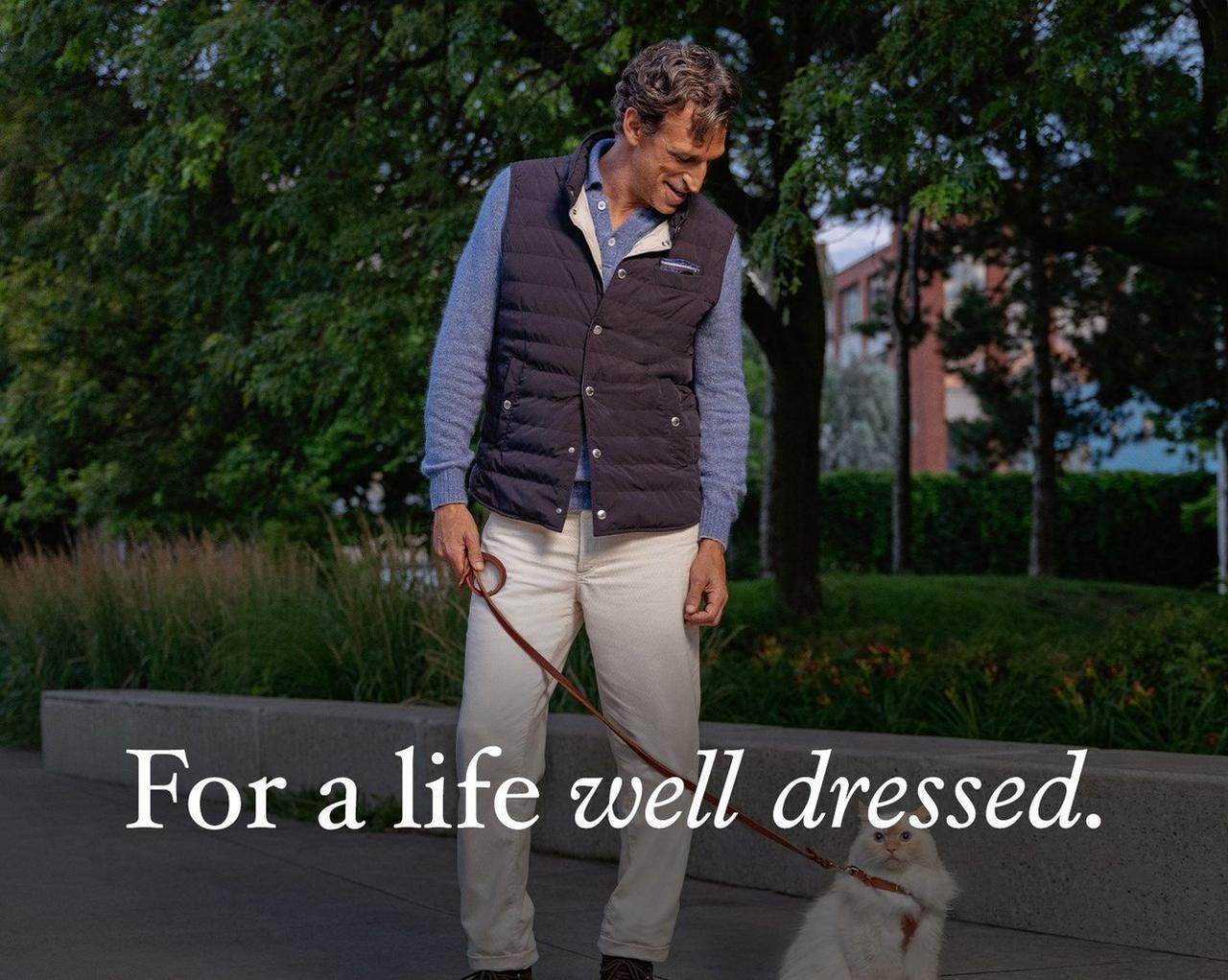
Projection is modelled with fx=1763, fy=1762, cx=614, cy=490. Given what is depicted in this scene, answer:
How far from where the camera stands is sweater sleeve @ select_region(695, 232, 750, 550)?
418 centimetres

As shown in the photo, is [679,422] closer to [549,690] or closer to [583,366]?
[583,366]

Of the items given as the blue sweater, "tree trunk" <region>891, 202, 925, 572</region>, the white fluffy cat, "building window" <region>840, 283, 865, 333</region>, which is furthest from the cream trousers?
"building window" <region>840, 283, 865, 333</region>

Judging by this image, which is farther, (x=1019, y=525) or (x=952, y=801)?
(x=1019, y=525)

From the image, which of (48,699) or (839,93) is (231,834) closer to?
(48,699)

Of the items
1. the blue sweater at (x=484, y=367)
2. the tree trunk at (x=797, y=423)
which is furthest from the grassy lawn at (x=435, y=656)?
the blue sweater at (x=484, y=367)

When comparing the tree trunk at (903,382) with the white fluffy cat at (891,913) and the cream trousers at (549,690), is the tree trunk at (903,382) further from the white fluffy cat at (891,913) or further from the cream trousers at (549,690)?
the white fluffy cat at (891,913)

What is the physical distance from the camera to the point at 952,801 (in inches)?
219

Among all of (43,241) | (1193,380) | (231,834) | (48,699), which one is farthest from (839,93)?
(1193,380)

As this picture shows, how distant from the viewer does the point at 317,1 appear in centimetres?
1251

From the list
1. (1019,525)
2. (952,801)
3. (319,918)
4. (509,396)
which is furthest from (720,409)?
(1019,525)

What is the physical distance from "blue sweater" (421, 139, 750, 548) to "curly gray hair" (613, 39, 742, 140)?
28 centimetres

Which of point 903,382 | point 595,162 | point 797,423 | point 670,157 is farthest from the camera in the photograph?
point 903,382

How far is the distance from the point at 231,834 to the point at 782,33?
845 centimetres

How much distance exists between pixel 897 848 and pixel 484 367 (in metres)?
1.43
